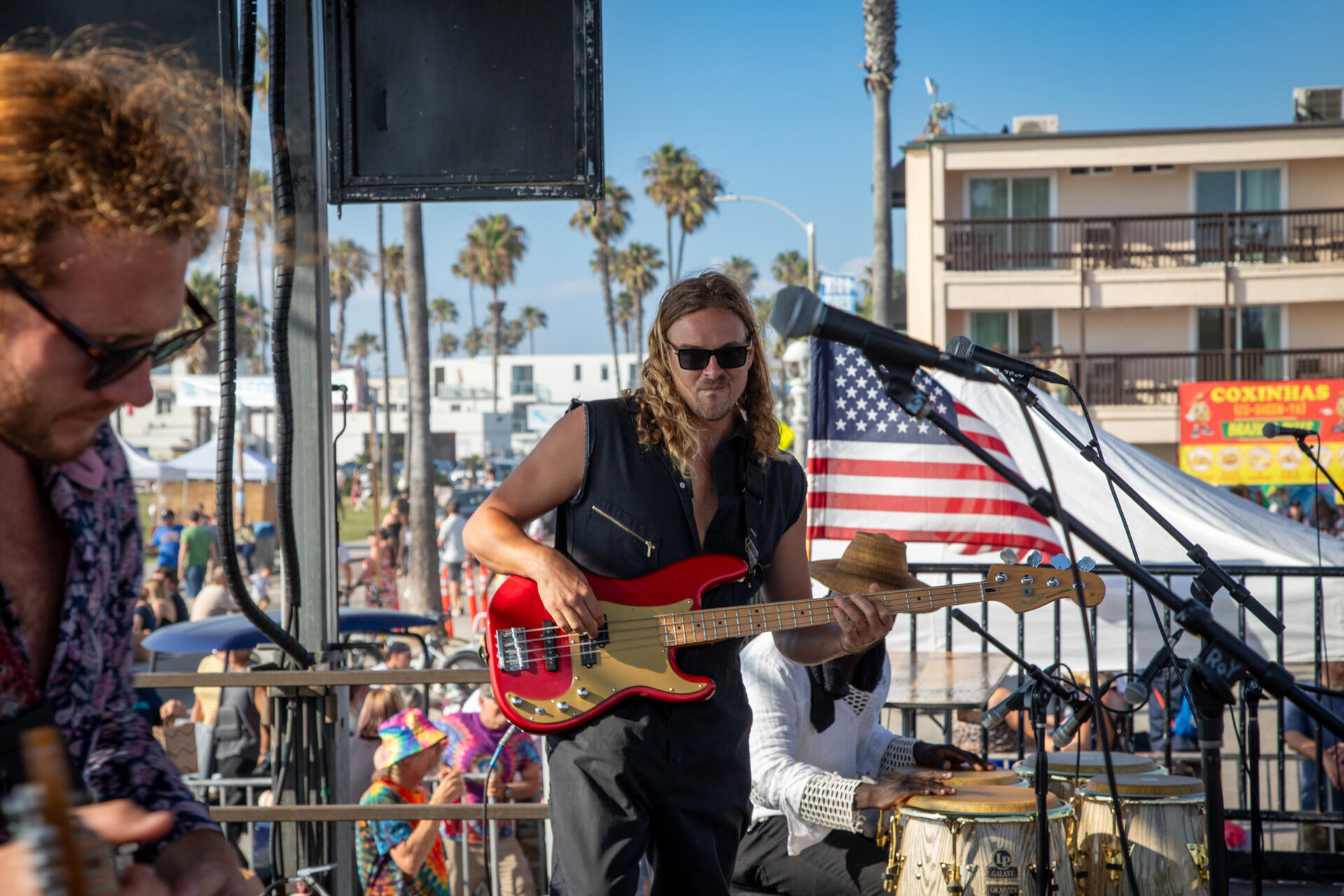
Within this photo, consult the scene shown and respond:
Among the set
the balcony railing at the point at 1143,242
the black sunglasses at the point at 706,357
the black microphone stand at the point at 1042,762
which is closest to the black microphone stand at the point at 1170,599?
the black microphone stand at the point at 1042,762

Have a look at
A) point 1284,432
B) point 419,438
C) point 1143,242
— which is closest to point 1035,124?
point 1143,242

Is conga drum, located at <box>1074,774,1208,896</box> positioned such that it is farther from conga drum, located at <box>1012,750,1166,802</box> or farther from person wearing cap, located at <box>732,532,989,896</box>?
person wearing cap, located at <box>732,532,989,896</box>

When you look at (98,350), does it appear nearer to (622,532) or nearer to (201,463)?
(622,532)

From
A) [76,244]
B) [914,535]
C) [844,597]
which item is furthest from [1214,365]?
[76,244]

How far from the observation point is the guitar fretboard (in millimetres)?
3117

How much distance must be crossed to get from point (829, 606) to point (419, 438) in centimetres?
1769

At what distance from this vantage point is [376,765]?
5.79 meters

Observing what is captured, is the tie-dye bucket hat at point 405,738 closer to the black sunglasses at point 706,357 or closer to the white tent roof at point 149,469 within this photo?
the black sunglasses at point 706,357

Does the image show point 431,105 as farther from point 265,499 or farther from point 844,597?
point 265,499

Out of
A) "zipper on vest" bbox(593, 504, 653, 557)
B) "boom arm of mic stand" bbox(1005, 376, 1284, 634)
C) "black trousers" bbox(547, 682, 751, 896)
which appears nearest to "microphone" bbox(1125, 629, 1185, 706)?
"boom arm of mic stand" bbox(1005, 376, 1284, 634)

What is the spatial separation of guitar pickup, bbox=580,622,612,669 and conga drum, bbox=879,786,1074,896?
1.26 m

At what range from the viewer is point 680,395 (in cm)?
327

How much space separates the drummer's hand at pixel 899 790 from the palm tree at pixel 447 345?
98.9 metres

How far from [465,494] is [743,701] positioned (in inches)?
1512
